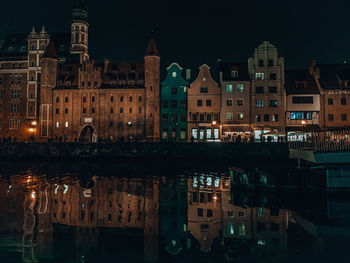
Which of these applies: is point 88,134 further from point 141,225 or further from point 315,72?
point 141,225

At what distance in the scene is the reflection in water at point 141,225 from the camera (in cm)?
1353

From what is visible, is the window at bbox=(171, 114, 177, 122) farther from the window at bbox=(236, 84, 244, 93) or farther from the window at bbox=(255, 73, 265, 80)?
the window at bbox=(255, 73, 265, 80)

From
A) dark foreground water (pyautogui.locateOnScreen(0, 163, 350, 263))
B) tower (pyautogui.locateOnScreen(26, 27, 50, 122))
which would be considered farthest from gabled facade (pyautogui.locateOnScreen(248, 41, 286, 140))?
tower (pyautogui.locateOnScreen(26, 27, 50, 122))

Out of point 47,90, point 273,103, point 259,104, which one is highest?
point 47,90

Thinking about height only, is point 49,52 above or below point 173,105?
above

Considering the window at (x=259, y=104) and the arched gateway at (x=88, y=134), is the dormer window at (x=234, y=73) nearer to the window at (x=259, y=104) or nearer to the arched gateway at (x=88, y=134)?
the window at (x=259, y=104)

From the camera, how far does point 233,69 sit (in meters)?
70.1

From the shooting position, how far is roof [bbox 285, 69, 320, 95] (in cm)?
6775

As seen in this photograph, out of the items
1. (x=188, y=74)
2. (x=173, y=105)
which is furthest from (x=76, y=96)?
(x=188, y=74)

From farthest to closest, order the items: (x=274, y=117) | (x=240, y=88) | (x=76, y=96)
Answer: (x=76, y=96) → (x=240, y=88) → (x=274, y=117)

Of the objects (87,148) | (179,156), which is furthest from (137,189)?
(87,148)

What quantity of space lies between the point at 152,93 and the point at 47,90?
2377 cm

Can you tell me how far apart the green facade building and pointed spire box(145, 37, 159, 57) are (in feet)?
15.5

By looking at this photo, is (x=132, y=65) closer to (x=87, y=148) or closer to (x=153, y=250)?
(x=87, y=148)
